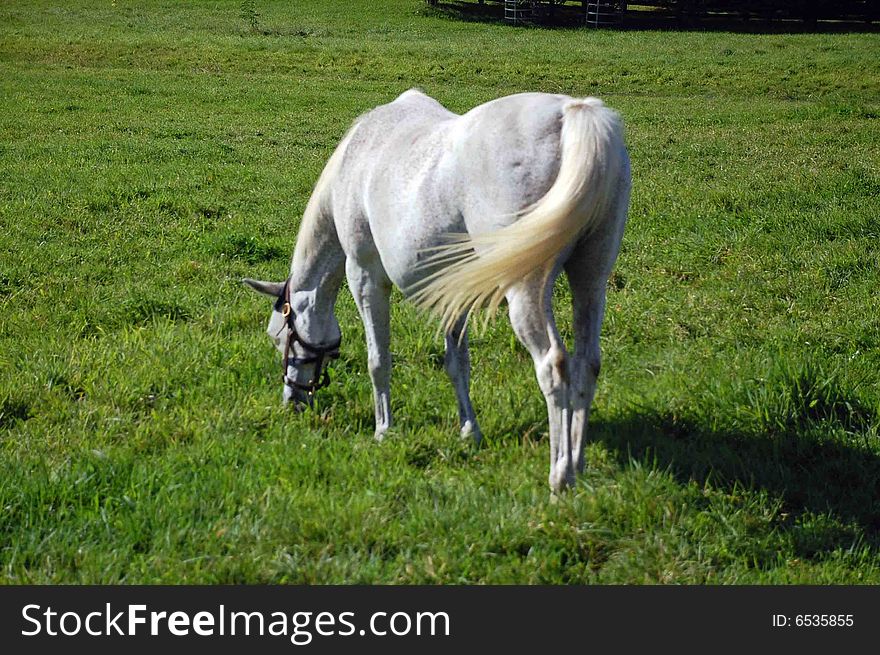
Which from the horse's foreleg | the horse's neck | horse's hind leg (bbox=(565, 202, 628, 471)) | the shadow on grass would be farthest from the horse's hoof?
the shadow on grass

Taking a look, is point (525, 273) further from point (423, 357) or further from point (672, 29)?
point (672, 29)

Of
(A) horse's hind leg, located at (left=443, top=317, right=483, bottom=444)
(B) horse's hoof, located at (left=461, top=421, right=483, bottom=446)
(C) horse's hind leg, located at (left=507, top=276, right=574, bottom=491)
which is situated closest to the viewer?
(C) horse's hind leg, located at (left=507, top=276, right=574, bottom=491)

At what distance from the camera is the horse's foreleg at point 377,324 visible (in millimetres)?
5023

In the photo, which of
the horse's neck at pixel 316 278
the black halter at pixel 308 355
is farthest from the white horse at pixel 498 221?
the black halter at pixel 308 355

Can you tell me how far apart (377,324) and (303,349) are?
579 millimetres

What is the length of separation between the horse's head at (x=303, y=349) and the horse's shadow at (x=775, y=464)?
1.67 meters

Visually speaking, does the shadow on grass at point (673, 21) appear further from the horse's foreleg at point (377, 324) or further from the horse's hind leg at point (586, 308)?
the horse's hind leg at point (586, 308)

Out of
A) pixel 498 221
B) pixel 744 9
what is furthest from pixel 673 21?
pixel 498 221

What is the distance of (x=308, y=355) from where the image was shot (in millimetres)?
5410

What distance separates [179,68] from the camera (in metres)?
28.4

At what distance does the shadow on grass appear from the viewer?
150 feet

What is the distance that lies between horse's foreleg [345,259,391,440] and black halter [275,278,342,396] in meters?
0.39

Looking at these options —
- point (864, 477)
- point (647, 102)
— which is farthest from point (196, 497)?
point (647, 102)

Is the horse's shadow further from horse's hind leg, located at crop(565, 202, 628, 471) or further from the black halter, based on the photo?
the black halter
